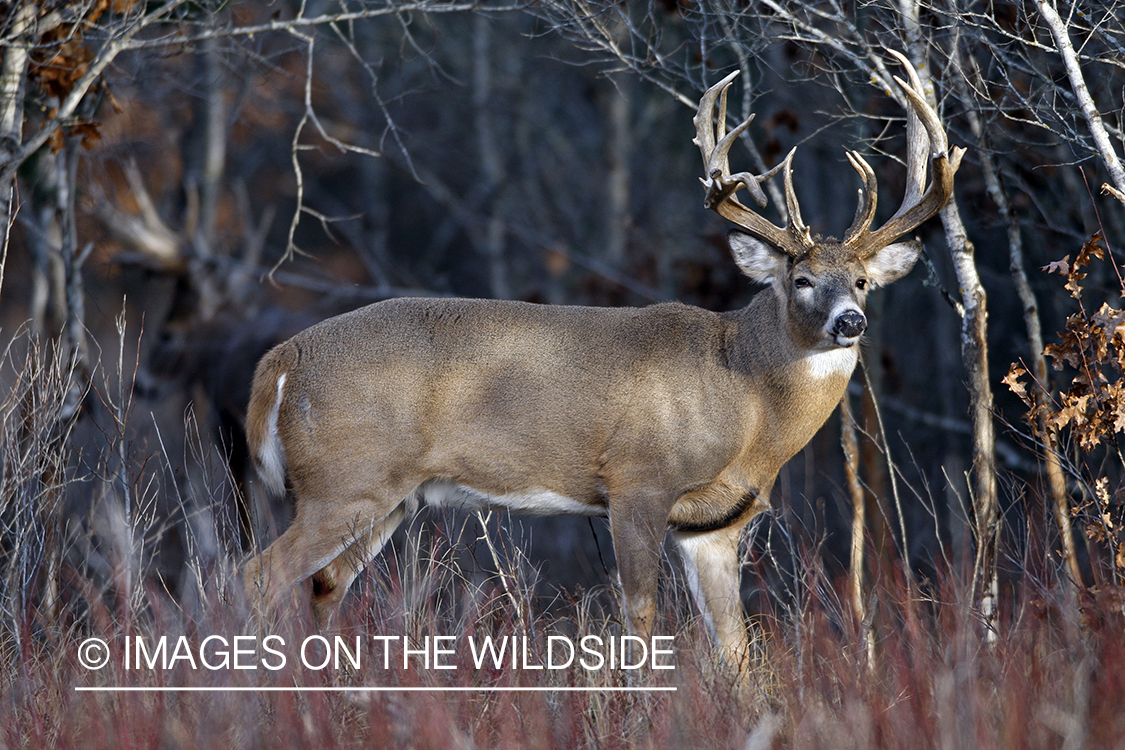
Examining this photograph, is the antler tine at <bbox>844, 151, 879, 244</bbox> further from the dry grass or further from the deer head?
the dry grass

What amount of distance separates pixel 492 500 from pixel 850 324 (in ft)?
5.52

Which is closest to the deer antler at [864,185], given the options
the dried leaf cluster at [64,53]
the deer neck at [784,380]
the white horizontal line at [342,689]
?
the deer neck at [784,380]

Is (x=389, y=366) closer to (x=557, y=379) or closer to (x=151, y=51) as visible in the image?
(x=557, y=379)

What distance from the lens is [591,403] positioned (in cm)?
525

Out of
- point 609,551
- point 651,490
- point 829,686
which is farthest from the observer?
point 609,551

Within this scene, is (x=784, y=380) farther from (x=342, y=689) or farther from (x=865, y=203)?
(x=342, y=689)

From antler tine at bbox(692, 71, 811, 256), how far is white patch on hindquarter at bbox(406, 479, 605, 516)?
138 cm

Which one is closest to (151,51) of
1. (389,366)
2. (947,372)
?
(389,366)

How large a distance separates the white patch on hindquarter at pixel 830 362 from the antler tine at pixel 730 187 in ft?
1.48

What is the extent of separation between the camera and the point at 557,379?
17.3ft

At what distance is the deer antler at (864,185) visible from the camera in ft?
16.7

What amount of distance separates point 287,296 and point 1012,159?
42.7ft

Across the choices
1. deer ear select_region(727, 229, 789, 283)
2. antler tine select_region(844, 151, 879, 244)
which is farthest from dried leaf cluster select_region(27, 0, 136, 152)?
antler tine select_region(844, 151, 879, 244)

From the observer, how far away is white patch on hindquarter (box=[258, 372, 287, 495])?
5.29 m
